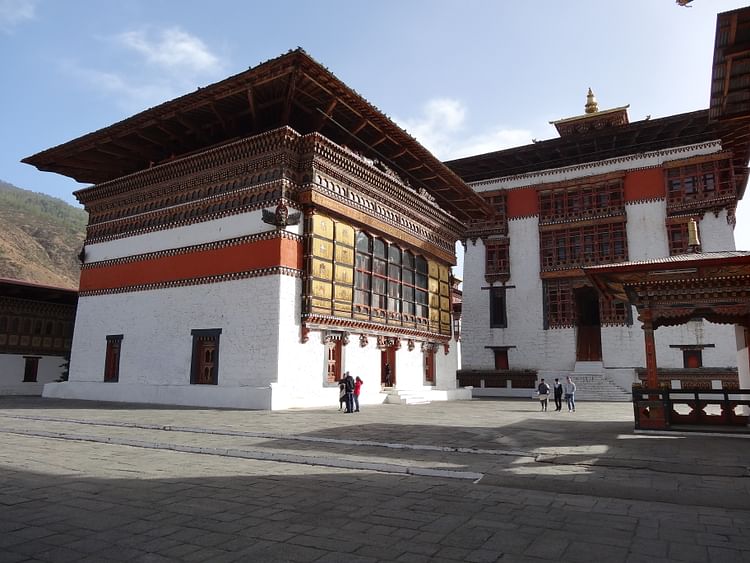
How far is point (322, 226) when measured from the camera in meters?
17.4

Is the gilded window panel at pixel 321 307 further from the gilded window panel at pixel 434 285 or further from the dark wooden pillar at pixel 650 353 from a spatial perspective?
the dark wooden pillar at pixel 650 353

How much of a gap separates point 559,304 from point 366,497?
27850mm

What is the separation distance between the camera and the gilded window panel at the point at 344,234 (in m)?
18.1

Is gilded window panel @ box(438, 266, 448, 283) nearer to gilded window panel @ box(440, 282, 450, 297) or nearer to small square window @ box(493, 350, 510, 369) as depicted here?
gilded window panel @ box(440, 282, 450, 297)

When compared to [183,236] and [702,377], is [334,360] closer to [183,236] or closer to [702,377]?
[183,236]

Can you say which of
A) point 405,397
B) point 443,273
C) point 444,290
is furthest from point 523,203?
point 405,397

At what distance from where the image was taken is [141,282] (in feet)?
63.5

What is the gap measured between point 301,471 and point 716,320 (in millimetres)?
11201

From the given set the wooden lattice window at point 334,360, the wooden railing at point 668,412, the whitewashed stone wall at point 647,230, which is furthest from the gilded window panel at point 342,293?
the whitewashed stone wall at point 647,230

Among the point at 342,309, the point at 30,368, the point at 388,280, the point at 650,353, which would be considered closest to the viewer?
the point at 650,353

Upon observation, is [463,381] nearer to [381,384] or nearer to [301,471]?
[381,384]

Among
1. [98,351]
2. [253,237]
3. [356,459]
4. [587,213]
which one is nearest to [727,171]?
[587,213]

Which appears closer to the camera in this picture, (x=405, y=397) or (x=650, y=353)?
(x=650, y=353)

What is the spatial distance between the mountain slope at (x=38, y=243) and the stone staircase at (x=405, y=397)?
A: 64.8m
